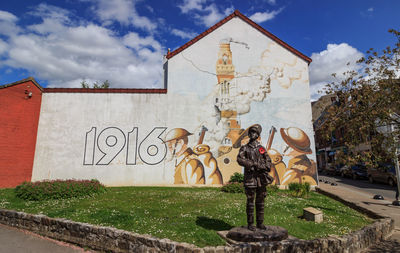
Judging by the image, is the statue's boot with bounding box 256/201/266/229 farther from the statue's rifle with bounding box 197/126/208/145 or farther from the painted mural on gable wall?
the statue's rifle with bounding box 197/126/208/145

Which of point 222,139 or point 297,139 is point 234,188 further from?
point 297,139

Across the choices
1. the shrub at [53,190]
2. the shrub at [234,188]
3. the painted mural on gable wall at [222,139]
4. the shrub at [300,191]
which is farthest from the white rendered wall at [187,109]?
the shrub at [53,190]

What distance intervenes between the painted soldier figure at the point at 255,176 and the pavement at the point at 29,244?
4.71 meters

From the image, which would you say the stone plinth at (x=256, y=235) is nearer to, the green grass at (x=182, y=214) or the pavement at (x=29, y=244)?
the green grass at (x=182, y=214)

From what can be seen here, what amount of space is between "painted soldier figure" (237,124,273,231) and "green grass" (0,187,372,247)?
1.17 metres

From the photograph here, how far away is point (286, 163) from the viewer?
54.5 feet

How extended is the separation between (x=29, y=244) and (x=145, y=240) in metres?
3.93

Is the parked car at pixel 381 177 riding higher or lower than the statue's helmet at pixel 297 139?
lower

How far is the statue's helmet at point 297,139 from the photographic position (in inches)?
659

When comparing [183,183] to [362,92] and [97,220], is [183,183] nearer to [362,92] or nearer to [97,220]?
[97,220]

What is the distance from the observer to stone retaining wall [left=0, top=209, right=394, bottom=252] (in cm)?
560

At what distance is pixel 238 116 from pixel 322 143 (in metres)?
39.6

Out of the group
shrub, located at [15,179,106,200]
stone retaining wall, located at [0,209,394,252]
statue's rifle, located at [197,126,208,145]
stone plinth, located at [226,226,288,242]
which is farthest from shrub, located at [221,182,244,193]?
stone plinth, located at [226,226,288,242]

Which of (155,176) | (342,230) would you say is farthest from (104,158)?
(342,230)
